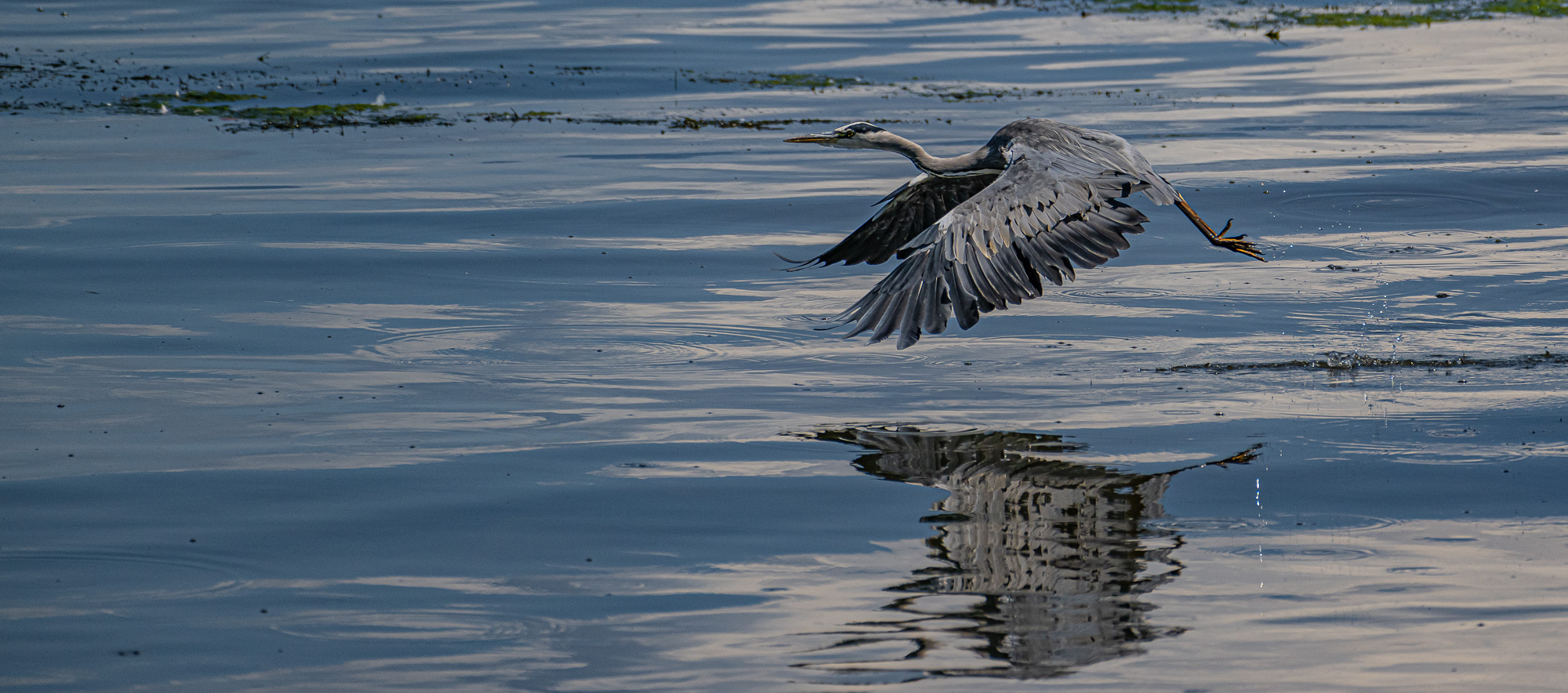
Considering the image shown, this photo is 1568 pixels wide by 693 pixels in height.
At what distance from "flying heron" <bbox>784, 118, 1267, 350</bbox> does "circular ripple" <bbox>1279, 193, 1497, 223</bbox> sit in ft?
11.1

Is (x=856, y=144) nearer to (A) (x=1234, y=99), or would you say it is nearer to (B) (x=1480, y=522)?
→ (B) (x=1480, y=522)

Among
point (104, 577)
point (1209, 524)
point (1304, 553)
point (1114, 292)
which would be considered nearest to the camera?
point (104, 577)

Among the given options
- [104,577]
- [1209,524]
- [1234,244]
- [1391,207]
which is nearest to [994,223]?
[1209,524]

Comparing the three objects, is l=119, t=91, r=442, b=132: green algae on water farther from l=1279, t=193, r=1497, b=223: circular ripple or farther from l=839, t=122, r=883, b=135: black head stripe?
l=839, t=122, r=883, b=135: black head stripe

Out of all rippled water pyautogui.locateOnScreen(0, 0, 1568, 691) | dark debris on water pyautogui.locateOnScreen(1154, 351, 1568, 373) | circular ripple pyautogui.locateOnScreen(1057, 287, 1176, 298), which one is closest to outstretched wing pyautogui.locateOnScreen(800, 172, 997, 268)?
rippled water pyautogui.locateOnScreen(0, 0, 1568, 691)

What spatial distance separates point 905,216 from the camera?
8.44 meters

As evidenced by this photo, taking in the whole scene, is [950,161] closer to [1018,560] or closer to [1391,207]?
[1018,560]

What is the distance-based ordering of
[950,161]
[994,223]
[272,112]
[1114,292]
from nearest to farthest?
[994,223] < [950,161] < [1114,292] < [272,112]

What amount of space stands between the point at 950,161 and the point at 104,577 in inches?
179

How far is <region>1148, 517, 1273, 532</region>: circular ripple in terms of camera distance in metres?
5.82

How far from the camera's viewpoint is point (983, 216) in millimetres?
7145

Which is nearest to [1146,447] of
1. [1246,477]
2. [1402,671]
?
[1246,477]

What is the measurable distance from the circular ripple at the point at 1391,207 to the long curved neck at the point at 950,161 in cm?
471

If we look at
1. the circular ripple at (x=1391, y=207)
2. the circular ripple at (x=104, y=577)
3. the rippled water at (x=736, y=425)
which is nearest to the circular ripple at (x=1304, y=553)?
the rippled water at (x=736, y=425)
